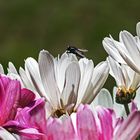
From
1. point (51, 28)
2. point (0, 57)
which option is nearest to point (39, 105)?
point (0, 57)

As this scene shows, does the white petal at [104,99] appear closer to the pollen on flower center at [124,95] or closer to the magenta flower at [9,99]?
the pollen on flower center at [124,95]

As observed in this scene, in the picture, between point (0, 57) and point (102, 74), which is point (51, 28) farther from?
point (102, 74)

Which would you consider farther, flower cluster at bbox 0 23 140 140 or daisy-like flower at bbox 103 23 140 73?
daisy-like flower at bbox 103 23 140 73

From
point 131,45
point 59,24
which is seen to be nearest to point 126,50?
point 131,45

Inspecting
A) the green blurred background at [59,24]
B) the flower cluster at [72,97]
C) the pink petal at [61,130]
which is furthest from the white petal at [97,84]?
the green blurred background at [59,24]

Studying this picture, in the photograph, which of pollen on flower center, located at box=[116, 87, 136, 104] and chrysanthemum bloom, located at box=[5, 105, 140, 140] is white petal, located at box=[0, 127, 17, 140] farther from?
pollen on flower center, located at box=[116, 87, 136, 104]

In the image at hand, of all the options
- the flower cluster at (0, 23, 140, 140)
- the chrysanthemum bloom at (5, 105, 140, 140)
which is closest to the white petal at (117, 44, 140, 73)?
the flower cluster at (0, 23, 140, 140)

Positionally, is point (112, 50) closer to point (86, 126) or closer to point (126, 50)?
point (126, 50)
